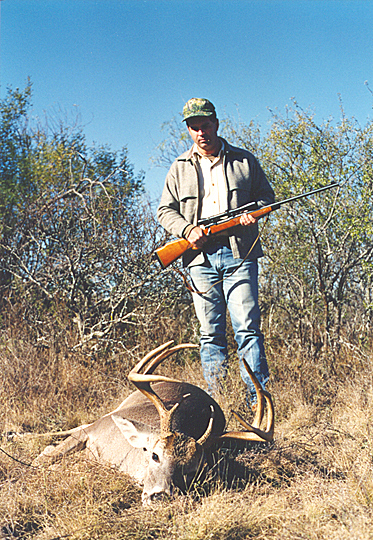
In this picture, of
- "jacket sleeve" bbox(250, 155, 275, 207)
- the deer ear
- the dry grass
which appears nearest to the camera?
the dry grass

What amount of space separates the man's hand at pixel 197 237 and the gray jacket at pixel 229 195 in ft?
0.28

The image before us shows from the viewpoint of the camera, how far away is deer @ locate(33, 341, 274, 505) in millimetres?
3062

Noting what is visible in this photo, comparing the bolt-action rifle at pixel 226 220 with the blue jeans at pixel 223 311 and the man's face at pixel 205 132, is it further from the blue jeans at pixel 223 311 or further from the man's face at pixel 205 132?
the man's face at pixel 205 132

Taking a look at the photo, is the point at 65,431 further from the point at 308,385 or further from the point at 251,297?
the point at 308,385

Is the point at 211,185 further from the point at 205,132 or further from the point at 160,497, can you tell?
the point at 160,497

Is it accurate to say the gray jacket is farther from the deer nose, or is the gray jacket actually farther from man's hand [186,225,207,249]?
the deer nose

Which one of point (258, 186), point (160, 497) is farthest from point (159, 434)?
point (258, 186)

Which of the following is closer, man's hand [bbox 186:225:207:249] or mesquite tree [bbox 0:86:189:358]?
man's hand [bbox 186:225:207:249]

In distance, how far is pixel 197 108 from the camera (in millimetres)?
4320

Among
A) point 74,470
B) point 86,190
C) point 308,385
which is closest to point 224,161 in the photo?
point 308,385

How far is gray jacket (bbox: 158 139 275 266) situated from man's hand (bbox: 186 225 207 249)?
8 centimetres

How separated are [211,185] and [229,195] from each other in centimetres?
19

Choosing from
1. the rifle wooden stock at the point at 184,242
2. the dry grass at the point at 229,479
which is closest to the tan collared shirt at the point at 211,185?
the rifle wooden stock at the point at 184,242

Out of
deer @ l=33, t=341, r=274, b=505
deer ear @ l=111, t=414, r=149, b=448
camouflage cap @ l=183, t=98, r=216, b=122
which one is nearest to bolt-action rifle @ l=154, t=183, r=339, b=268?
camouflage cap @ l=183, t=98, r=216, b=122
